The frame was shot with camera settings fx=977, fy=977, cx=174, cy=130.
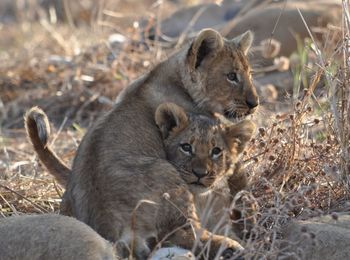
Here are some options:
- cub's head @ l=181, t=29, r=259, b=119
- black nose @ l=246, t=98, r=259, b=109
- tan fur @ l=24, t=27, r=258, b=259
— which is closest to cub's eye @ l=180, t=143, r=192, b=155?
tan fur @ l=24, t=27, r=258, b=259

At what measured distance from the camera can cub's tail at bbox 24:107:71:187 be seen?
4.76 meters

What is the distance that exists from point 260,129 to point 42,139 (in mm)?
1133

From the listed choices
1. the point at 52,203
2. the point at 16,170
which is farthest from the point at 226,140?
the point at 16,170

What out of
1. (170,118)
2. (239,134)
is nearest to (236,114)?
(239,134)

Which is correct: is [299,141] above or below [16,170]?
above

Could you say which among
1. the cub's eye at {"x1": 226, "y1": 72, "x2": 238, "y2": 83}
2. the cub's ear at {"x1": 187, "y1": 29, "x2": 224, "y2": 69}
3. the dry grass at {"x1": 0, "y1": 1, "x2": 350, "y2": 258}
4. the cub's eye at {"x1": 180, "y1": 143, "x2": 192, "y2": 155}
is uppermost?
the cub's ear at {"x1": 187, "y1": 29, "x2": 224, "y2": 69}

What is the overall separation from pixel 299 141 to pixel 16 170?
74.5 inches

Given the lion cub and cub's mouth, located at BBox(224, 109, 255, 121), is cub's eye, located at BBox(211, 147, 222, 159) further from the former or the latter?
cub's mouth, located at BBox(224, 109, 255, 121)

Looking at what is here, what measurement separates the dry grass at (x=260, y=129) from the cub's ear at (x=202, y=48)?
494mm

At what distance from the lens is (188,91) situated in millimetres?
5109

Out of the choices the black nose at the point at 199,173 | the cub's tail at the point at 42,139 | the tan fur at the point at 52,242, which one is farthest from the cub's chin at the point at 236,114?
the tan fur at the point at 52,242

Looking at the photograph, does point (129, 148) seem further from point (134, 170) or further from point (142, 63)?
point (142, 63)

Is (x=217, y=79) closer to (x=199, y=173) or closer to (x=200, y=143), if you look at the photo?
(x=200, y=143)

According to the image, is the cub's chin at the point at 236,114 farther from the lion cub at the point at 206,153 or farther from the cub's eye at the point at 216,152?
the cub's eye at the point at 216,152
